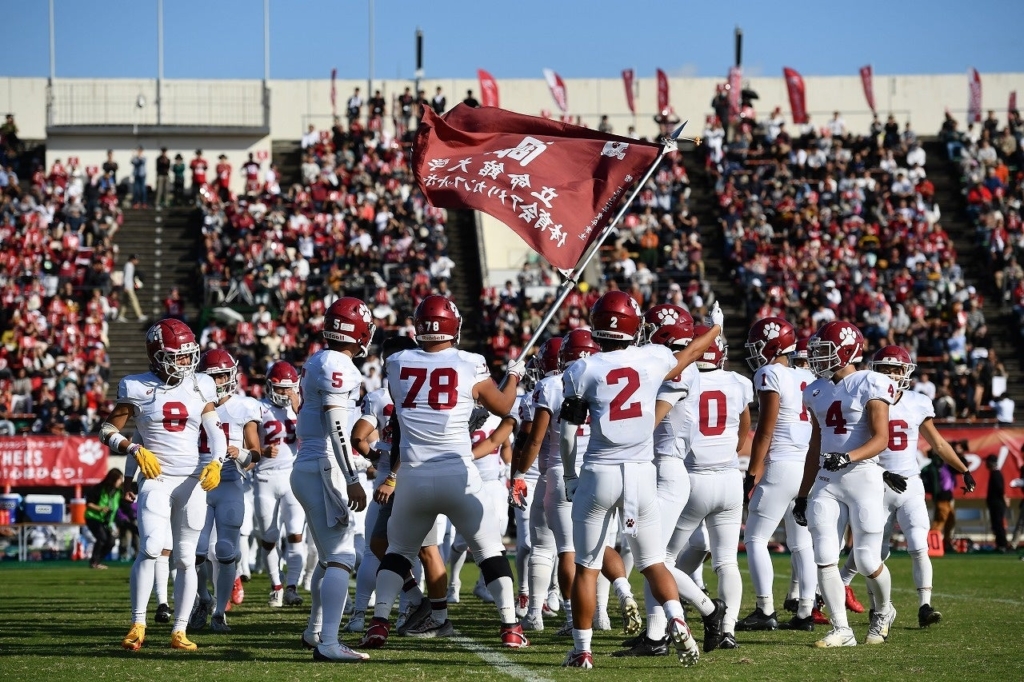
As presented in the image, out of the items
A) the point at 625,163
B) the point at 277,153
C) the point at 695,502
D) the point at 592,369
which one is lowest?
the point at 695,502

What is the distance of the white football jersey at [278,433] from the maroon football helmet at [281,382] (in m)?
0.10

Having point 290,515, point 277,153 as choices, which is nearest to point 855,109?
point 277,153

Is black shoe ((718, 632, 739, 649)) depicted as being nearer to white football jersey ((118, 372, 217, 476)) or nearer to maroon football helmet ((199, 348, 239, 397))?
white football jersey ((118, 372, 217, 476))

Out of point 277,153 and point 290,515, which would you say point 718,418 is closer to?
point 290,515

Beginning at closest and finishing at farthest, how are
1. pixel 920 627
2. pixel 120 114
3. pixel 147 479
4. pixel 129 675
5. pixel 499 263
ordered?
1. pixel 129 675
2. pixel 147 479
3. pixel 920 627
4. pixel 499 263
5. pixel 120 114

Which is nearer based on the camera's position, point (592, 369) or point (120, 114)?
point (592, 369)

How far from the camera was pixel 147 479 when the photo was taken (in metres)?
10.0

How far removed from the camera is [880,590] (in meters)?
10.5

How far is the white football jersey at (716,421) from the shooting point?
1045 cm

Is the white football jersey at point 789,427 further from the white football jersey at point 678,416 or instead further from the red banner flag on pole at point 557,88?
the red banner flag on pole at point 557,88

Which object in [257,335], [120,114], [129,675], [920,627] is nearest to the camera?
[129,675]

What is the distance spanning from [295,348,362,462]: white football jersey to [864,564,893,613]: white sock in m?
4.00

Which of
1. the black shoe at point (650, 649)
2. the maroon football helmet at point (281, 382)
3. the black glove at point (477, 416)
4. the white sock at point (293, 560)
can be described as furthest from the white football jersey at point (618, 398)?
the white sock at point (293, 560)

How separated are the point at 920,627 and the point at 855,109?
3619 centimetres
